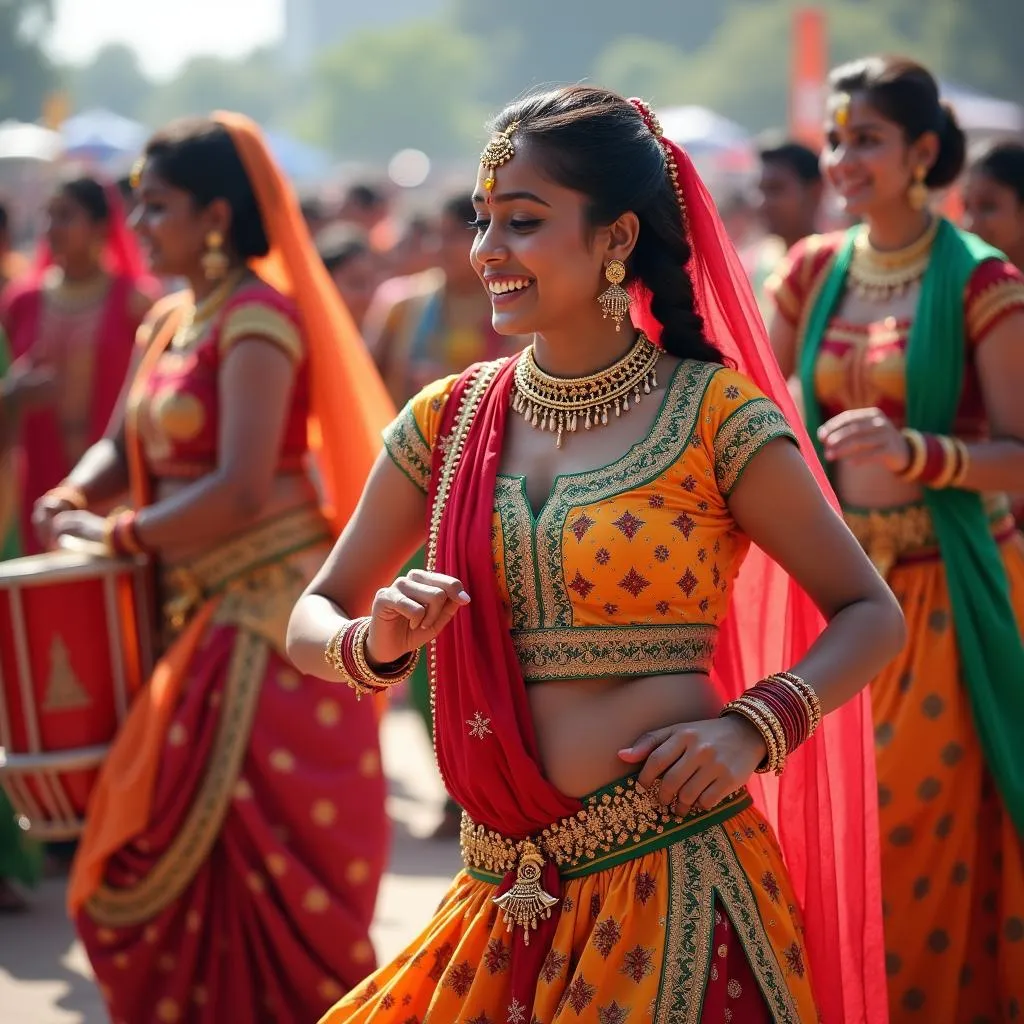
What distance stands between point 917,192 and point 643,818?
2.16 m

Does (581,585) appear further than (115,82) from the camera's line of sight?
No

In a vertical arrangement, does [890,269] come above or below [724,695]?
above

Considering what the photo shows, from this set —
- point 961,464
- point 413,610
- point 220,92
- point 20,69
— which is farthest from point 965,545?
point 220,92

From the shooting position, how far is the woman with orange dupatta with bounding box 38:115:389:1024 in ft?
14.2

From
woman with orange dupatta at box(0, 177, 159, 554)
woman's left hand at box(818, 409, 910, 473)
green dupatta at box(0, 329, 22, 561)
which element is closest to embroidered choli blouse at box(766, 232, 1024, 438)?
woman's left hand at box(818, 409, 910, 473)

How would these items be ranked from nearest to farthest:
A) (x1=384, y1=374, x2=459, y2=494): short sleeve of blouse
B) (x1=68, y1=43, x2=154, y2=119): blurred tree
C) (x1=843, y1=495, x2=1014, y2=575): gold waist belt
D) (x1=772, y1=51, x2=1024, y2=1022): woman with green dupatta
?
(x1=384, y1=374, x2=459, y2=494): short sleeve of blouse → (x1=772, y1=51, x2=1024, y2=1022): woman with green dupatta → (x1=843, y1=495, x2=1014, y2=575): gold waist belt → (x1=68, y1=43, x2=154, y2=119): blurred tree

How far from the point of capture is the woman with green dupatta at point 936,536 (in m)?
4.06

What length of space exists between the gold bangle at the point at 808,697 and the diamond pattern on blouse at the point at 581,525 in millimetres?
353

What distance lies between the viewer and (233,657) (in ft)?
14.6

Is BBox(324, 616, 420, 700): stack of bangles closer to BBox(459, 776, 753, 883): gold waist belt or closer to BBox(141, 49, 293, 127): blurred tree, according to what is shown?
BBox(459, 776, 753, 883): gold waist belt

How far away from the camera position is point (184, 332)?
456cm

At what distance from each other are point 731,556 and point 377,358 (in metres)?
5.62

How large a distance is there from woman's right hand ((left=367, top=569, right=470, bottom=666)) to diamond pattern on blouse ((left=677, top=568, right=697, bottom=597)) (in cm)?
34

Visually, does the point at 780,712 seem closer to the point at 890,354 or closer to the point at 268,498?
the point at 890,354
